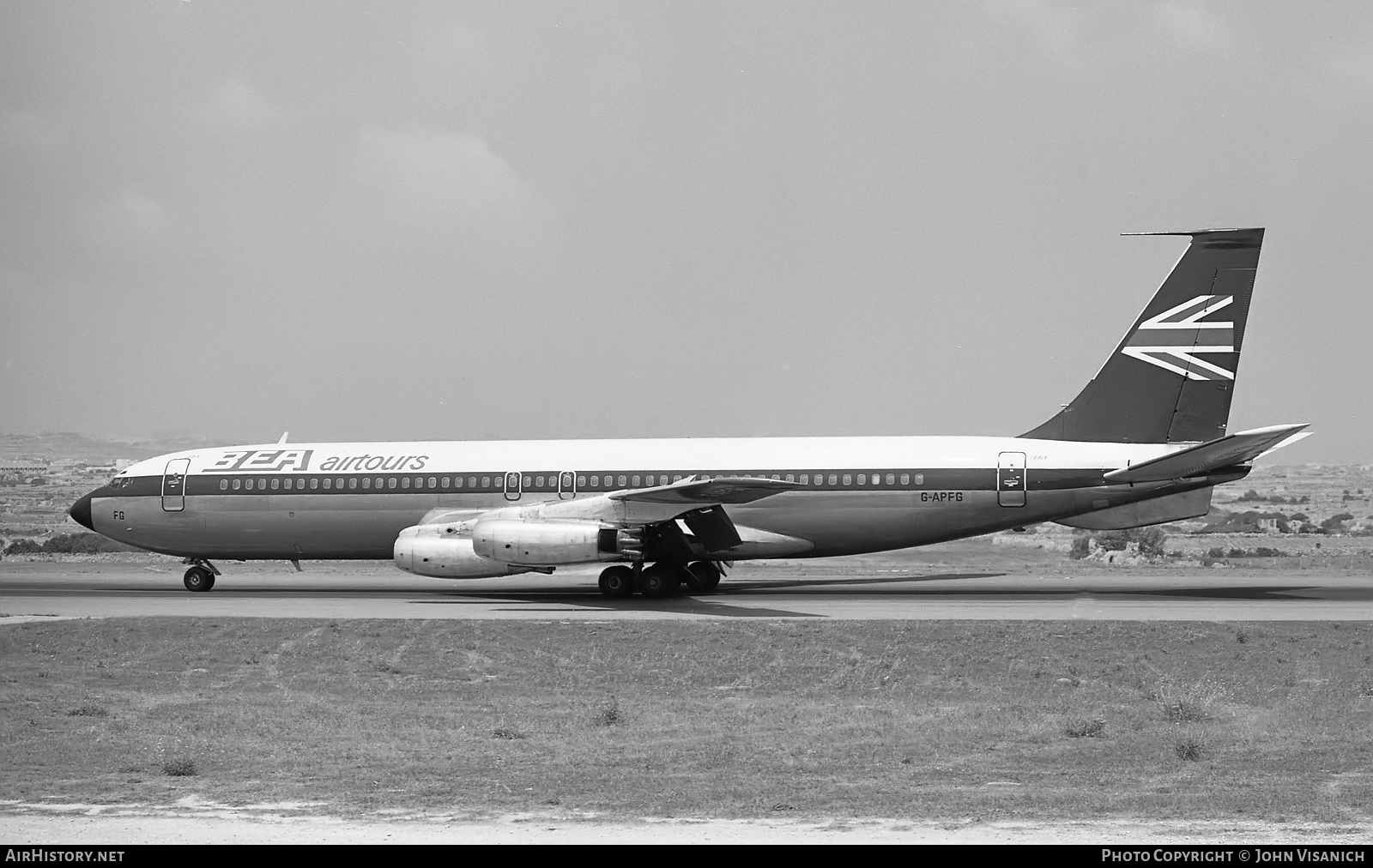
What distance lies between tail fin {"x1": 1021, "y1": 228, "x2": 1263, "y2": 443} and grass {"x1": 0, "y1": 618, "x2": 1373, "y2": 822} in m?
7.92

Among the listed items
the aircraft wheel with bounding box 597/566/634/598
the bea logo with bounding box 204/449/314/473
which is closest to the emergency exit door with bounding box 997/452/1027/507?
the aircraft wheel with bounding box 597/566/634/598

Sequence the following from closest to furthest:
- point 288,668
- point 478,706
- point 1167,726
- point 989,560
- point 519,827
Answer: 1. point 519,827
2. point 1167,726
3. point 478,706
4. point 288,668
5. point 989,560

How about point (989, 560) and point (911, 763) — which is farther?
point (989, 560)

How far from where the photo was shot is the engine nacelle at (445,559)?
87.4 feet

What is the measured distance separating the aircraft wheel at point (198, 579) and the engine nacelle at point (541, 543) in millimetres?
8621

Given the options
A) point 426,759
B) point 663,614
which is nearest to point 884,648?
point 663,614

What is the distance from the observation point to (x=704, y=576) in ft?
97.8

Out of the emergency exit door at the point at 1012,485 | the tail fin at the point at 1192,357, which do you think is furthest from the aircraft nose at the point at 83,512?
the tail fin at the point at 1192,357

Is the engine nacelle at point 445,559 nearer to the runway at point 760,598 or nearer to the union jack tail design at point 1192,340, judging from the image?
the runway at point 760,598

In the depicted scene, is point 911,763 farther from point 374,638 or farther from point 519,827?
point 374,638

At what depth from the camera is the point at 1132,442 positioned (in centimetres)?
2798

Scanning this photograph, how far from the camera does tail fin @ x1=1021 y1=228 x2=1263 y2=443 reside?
28078 mm

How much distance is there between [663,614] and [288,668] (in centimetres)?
709
